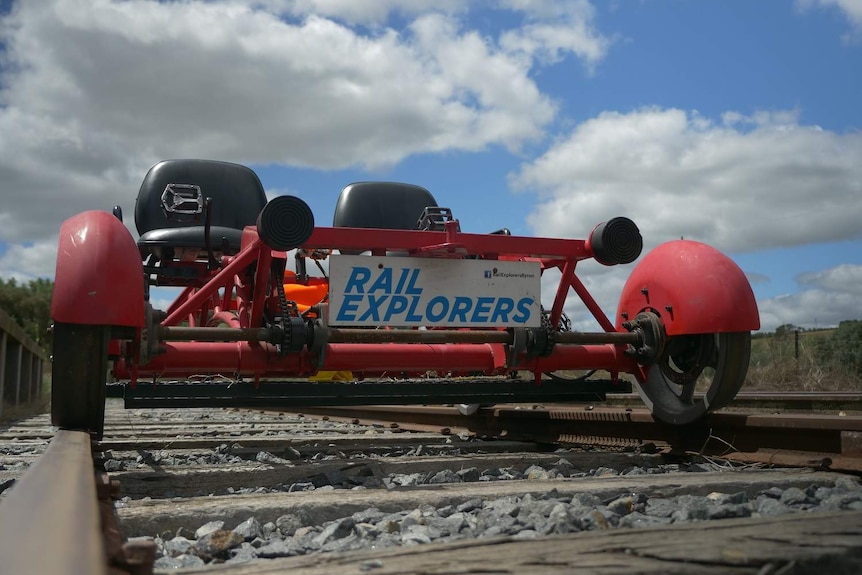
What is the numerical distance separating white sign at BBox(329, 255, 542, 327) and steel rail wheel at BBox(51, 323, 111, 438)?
3.37 ft

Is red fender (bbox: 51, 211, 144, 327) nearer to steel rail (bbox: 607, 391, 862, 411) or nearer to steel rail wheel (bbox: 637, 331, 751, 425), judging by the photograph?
steel rail wheel (bbox: 637, 331, 751, 425)

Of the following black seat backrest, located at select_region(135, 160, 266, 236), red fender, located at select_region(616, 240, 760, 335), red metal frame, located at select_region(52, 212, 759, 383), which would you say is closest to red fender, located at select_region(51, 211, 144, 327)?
red metal frame, located at select_region(52, 212, 759, 383)

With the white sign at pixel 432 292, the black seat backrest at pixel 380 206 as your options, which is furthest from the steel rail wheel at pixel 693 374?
→ the black seat backrest at pixel 380 206

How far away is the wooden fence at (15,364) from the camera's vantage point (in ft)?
26.8

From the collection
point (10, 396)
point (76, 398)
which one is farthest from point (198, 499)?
point (10, 396)

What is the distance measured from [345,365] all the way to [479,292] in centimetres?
75

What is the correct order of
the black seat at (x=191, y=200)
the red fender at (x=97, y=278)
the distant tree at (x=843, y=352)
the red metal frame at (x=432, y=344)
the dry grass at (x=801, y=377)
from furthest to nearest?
the distant tree at (x=843, y=352) < the dry grass at (x=801, y=377) < the black seat at (x=191, y=200) < the red metal frame at (x=432, y=344) < the red fender at (x=97, y=278)

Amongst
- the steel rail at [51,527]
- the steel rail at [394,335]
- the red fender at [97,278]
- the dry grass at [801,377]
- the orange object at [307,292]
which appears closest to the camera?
the steel rail at [51,527]

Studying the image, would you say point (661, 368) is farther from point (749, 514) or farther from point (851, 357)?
point (851, 357)

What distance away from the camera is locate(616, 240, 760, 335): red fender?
3742 millimetres

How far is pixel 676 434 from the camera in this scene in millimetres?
4004

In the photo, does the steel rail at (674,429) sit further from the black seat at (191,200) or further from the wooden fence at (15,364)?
the wooden fence at (15,364)

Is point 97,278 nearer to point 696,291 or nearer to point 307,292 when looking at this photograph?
point 696,291

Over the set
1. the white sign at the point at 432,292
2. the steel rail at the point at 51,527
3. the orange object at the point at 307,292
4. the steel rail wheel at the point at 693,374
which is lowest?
the steel rail at the point at 51,527
